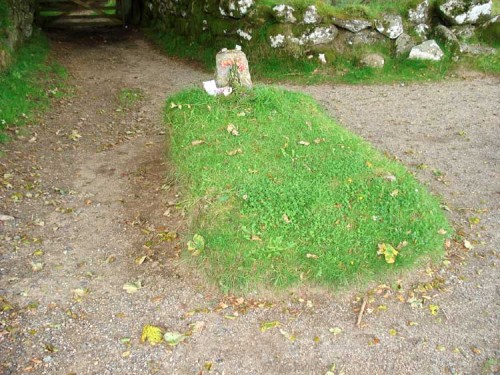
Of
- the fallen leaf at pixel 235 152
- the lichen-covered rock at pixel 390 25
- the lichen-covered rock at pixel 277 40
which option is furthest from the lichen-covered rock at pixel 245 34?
the fallen leaf at pixel 235 152

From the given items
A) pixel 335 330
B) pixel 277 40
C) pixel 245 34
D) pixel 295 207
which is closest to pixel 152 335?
pixel 335 330

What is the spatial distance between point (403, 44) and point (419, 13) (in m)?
0.83

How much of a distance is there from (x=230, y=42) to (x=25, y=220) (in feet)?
21.1

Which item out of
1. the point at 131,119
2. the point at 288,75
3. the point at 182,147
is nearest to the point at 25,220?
the point at 182,147

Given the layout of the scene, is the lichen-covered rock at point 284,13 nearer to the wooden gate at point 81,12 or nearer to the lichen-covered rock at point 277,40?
the lichen-covered rock at point 277,40

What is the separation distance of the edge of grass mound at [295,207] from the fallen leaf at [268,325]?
35cm

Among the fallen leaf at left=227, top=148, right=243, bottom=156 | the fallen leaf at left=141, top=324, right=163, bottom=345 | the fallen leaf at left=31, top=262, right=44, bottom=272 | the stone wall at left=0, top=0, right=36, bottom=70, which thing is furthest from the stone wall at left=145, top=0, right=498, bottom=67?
the fallen leaf at left=141, top=324, right=163, bottom=345

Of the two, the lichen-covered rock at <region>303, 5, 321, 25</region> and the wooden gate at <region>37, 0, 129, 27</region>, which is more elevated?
the lichen-covered rock at <region>303, 5, 321, 25</region>

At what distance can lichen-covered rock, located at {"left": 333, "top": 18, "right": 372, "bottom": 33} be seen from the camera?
33.4 ft

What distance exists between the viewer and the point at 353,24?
10.2 meters

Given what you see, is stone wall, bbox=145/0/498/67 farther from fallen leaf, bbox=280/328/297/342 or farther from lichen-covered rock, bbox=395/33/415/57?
fallen leaf, bbox=280/328/297/342

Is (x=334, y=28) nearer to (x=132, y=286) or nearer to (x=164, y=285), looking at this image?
(x=164, y=285)

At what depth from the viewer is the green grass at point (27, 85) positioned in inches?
313

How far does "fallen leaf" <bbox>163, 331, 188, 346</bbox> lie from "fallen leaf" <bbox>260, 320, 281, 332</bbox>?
65 cm
